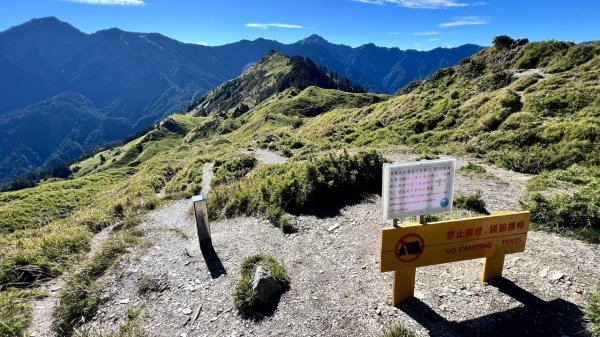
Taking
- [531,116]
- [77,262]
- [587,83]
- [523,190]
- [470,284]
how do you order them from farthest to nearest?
[587,83] → [531,116] → [523,190] → [77,262] → [470,284]

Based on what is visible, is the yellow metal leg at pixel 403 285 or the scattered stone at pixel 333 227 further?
the scattered stone at pixel 333 227

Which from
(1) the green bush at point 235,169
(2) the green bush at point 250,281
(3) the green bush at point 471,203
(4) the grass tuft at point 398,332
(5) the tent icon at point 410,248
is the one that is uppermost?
(5) the tent icon at point 410,248

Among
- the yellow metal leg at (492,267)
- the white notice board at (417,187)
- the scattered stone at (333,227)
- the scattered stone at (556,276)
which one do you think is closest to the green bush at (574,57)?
the scattered stone at (333,227)

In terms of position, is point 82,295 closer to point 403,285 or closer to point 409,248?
point 403,285

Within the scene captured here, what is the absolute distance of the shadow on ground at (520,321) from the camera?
720cm

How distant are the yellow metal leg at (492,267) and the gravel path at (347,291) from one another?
0.23 meters

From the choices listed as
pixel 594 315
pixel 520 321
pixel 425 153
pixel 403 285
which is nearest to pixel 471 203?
pixel 520 321

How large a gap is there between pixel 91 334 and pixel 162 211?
516 inches

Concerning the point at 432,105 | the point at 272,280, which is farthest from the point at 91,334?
the point at 432,105

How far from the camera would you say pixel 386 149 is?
2845 centimetres

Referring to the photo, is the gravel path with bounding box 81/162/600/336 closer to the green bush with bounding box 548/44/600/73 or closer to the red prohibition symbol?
the red prohibition symbol

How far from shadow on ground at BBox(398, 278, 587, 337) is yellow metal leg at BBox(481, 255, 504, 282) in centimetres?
75

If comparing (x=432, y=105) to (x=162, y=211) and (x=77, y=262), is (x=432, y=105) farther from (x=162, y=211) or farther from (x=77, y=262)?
(x=77, y=262)

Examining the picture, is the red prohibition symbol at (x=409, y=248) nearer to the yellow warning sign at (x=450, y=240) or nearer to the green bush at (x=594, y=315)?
the yellow warning sign at (x=450, y=240)
